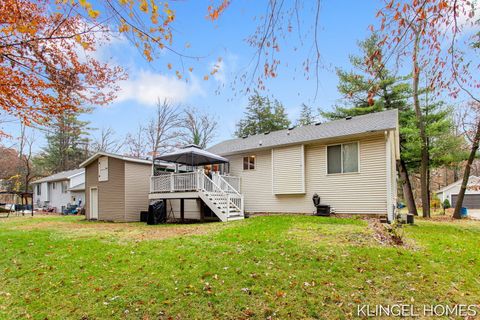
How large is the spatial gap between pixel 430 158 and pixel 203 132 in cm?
1948

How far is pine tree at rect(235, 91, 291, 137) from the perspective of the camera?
A: 30312 millimetres

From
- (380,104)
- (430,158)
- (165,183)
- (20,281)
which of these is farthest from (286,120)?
(20,281)

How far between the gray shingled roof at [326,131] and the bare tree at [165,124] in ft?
48.5

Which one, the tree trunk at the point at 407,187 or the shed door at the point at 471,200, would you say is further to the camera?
the shed door at the point at 471,200

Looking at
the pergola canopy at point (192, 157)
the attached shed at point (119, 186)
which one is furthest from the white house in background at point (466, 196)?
the attached shed at point (119, 186)

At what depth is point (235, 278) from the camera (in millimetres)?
4379

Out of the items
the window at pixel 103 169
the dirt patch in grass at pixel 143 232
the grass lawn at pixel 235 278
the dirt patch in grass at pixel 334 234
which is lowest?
the dirt patch in grass at pixel 143 232

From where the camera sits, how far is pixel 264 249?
5.84 metres

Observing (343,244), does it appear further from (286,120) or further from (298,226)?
(286,120)

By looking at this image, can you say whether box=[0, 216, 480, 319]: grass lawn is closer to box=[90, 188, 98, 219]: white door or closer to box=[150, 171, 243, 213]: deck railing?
box=[150, 171, 243, 213]: deck railing

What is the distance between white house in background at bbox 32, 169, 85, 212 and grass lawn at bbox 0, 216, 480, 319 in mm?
18969

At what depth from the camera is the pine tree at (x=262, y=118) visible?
30.3 m

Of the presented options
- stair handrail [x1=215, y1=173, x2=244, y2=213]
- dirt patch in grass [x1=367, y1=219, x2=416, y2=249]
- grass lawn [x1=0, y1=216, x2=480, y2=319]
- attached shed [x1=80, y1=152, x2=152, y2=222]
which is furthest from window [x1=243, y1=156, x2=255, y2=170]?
dirt patch in grass [x1=367, y1=219, x2=416, y2=249]

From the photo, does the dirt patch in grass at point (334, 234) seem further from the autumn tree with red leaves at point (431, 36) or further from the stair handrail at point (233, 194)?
the stair handrail at point (233, 194)
